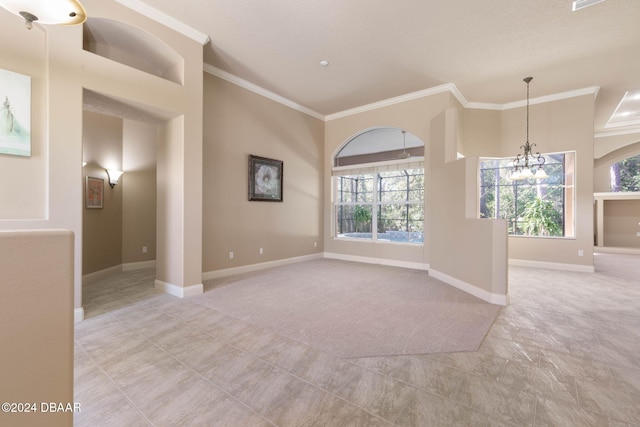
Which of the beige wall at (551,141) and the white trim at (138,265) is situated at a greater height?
the beige wall at (551,141)

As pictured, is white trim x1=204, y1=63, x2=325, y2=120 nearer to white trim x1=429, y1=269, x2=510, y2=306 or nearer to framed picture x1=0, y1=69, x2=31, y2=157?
framed picture x1=0, y1=69, x2=31, y2=157

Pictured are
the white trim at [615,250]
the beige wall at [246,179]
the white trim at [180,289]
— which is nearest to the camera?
the white trim at [180,289]

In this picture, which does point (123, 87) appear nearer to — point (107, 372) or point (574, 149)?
point (107, 372)

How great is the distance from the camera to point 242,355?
226 cm

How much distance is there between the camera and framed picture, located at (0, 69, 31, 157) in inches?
100

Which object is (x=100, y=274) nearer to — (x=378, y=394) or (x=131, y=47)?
(x=131, y=47)

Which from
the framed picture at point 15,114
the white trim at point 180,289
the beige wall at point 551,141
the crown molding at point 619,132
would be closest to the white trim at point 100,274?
the white trim at point 180,289

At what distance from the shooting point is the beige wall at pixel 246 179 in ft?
15.6

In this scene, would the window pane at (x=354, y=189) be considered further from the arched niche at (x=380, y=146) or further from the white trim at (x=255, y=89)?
the white trim at (x=255, y=89)

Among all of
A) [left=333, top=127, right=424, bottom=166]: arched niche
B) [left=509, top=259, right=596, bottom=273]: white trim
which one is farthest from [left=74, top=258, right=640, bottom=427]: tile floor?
[left=333, top=127, right=424, bottom=166]: arched niche

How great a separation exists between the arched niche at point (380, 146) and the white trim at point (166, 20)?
389 cm

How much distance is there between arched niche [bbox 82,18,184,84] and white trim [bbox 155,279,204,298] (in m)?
2.72

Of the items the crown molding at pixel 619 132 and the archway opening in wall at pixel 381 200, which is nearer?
the archway opening in wall at pixel 381 200

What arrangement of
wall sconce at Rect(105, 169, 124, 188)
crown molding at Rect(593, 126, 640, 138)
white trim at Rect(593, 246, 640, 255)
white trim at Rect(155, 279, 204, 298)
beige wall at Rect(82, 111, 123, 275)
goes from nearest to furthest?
white trim at Rect(155, 279, 204, 298), beige wall at Rect(82, 111, 123, 275), wall sconce at Rect(105, 169, 124, 188), crown molding at Rect(593, 126, 640, 138), white trim at Rect(593, 246, 640, 255)
